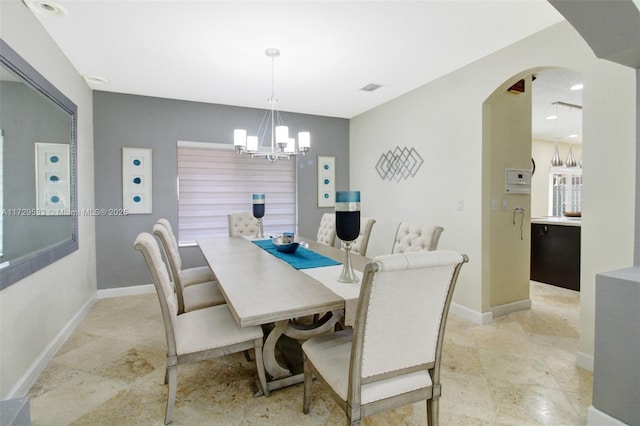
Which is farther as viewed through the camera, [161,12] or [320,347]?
[161,12]

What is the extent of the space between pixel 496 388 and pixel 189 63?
367 centimetres

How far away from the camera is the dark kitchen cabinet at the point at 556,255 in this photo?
3967mm

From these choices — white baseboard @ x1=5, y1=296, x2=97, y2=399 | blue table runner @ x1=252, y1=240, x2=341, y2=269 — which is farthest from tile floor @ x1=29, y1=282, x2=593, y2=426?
blue table runner @ x1=252, y1=240, x2=341, y2=269

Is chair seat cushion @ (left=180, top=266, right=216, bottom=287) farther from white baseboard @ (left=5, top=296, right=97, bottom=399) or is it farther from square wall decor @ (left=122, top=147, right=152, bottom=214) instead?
square wall decor @ (left=122, top=147, right=152, bottom=214)

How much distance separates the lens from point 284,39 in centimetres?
260

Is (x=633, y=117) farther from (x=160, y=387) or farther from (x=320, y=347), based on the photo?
(x=160, y=387)

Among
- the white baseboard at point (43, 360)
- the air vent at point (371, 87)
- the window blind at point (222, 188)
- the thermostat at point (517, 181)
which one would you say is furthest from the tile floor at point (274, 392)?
the air vent at point (371, 87)

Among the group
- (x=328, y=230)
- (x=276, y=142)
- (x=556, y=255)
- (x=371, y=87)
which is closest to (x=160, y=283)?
(x=276, y=142)

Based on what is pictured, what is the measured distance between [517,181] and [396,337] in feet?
9.21

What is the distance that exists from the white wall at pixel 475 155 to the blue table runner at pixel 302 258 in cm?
161

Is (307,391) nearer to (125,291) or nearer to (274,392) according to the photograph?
(274,392)

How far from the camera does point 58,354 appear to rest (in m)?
2.50

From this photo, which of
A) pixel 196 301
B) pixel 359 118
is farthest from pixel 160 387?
pixel 359 118

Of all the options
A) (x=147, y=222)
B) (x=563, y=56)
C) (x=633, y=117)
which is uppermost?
(x=563, y=56)
